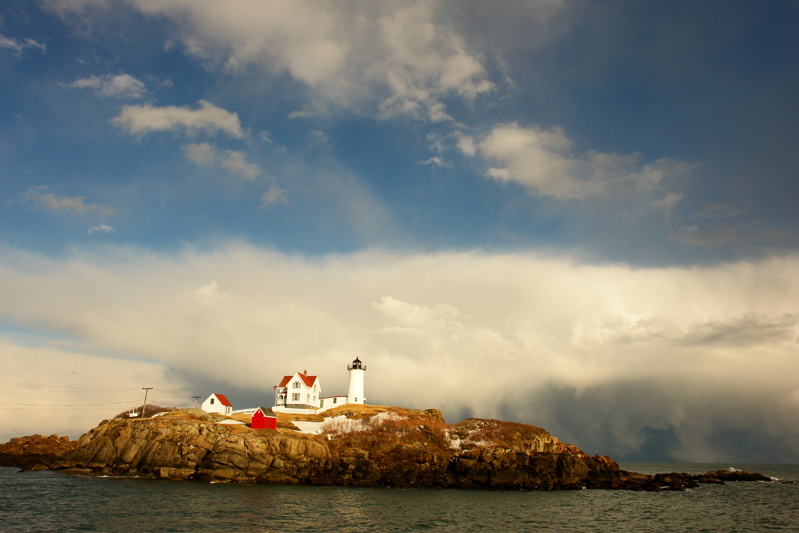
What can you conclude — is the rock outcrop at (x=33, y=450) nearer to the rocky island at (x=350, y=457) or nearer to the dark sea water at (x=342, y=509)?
the rocky island at (x=350, y=457)

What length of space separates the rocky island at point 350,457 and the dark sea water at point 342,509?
393cm

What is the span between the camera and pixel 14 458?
282 ft

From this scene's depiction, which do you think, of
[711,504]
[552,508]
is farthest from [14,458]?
[711,504]

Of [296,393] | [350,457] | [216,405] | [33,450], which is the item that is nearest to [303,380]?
[296,393]

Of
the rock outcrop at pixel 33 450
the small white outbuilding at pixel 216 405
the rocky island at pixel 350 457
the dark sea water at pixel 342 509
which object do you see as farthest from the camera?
the small white outbuilding at pixel 216 405

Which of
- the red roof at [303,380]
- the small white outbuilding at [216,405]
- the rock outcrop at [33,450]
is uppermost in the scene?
the red roof at [303,380]

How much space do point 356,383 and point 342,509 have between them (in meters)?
63.5

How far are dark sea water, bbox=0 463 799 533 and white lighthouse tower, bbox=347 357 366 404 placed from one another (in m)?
Result: 49.2

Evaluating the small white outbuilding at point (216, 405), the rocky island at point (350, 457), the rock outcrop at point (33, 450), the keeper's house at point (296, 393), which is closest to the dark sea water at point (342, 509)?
the rocky island at point (350, 457)

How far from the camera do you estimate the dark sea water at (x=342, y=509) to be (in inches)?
1398

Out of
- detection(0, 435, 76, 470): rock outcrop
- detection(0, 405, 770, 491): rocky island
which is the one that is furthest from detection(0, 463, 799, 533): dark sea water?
detection(0, 435, 76, 470): rock outcrop

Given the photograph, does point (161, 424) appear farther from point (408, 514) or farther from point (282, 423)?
point (408, 514)

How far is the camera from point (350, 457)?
6234 cm

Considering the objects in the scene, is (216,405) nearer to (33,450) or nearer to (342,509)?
(33,450)
